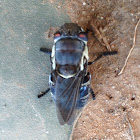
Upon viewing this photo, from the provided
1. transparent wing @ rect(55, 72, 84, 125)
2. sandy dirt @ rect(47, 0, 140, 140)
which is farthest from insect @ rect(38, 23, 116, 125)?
sandy dirt @ rect(47, 0, 140, 140)

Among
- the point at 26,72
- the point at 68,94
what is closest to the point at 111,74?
the point at 68,94

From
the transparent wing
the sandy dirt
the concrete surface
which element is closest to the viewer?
the transparent wing

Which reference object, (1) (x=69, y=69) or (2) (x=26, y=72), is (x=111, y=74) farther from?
(2) (x=26, y=72)

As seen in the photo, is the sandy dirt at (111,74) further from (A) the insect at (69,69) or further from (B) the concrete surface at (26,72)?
(A) the insect at (69,69)

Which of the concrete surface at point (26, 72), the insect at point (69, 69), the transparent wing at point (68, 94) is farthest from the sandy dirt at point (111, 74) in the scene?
the transparent wing at point (68, 94)

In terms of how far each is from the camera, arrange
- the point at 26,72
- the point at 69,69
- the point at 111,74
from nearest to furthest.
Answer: the point at 69,69 → the point at 111,74 → the point at 26,72

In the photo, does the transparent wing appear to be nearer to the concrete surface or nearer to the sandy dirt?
the sandy dirt
